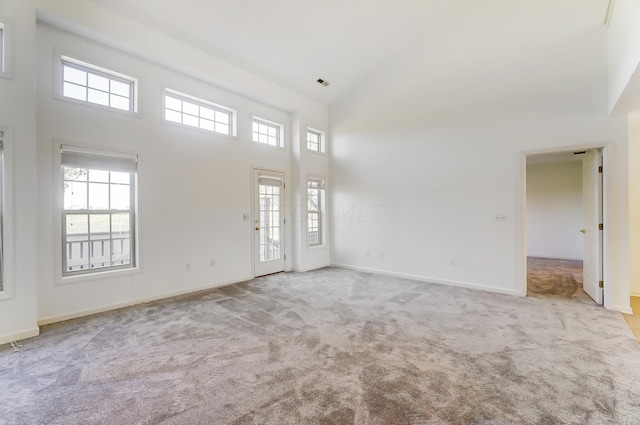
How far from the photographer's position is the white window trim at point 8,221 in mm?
2836

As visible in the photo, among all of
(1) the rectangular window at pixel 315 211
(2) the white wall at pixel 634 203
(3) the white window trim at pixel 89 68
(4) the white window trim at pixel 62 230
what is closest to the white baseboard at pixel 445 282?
(1) the rectangular window at pixel 315 211

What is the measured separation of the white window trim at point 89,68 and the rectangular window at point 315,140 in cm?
343

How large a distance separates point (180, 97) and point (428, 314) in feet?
16.0

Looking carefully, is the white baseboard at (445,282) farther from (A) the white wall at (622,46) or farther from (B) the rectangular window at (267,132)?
(B) the rectangular window at (267,132)

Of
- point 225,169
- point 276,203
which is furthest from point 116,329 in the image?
point 276,203

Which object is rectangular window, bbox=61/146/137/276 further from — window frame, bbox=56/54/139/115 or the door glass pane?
the door glass pane

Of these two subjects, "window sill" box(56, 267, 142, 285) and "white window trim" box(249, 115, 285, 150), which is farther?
"white window trim" box(249, 115, 285, 150)

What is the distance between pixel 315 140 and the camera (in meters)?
6.70

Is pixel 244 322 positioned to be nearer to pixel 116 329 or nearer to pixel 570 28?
pixel 116 329

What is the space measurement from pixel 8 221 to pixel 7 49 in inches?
69.2

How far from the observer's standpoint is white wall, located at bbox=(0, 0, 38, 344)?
2844mm

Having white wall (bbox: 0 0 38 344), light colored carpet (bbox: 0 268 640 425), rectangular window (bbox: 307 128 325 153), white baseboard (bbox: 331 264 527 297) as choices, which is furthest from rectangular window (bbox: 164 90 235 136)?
white baseboard (bbox: 331 264 527 297)

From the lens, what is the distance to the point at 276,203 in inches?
233

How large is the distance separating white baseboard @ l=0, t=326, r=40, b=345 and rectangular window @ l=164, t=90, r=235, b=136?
3.06 m
